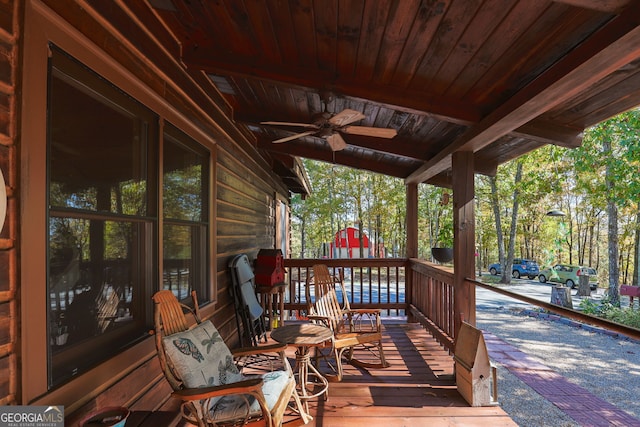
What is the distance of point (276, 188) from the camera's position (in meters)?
7.91

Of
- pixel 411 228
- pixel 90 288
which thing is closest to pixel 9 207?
pixel 90 288

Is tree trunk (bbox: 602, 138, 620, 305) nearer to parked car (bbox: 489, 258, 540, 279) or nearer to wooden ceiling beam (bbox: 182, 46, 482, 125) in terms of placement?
wooden ceiling beam (bbox: 182, 46, 482, 125)

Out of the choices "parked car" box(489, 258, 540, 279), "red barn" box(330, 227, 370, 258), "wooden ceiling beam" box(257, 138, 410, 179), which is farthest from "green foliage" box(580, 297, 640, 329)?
"red barn" box(330, 227, 370, 258)

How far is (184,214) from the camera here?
106 inches

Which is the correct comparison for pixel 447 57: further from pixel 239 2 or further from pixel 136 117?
pixel 136 117

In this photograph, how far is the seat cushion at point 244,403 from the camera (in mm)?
1892

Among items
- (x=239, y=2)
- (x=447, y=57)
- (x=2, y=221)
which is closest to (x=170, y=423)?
(x=2, y=221)

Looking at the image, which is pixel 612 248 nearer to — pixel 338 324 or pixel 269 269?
pixel 338 324

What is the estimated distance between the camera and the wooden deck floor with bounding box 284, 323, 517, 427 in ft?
8.73

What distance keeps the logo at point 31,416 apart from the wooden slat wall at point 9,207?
31mm

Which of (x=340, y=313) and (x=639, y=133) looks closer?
(x=340, y=313)

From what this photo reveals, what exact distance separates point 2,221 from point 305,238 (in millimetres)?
21613

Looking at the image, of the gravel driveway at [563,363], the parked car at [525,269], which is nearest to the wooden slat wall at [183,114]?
the gravel driveway at [563,363]

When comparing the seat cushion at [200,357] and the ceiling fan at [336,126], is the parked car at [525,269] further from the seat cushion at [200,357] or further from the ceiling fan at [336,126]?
the seat cushion at [200,357]
